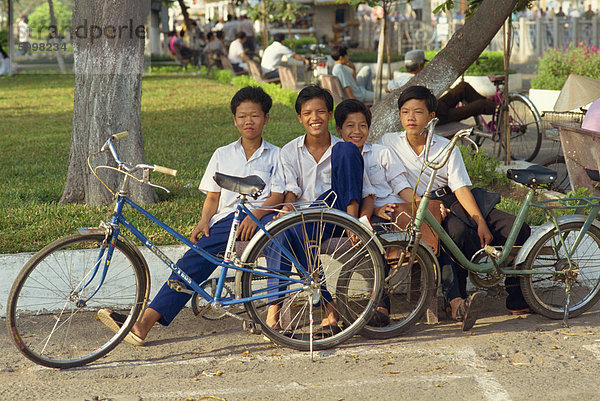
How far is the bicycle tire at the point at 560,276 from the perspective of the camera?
4.39 metres

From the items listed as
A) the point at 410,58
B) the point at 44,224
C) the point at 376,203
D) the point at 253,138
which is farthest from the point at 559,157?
Answer: the point at 44,224

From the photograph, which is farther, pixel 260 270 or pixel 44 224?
pixel 44 224

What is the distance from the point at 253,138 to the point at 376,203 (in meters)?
0.85

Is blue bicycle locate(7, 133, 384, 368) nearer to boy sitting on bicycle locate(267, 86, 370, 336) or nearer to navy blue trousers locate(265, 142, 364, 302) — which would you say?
navy blue trousers locate(265, 142, 364, 302)

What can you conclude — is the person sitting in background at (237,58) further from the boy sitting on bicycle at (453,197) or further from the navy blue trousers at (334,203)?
the navy blue trousers at (334,203)

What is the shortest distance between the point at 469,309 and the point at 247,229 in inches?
52.3

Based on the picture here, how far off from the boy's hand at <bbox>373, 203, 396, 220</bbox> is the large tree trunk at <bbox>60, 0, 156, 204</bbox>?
2566mm

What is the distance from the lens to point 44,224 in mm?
5555

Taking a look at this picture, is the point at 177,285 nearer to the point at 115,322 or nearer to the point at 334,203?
the point at 115,322

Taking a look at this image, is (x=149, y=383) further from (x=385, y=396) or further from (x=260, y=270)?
→ (x=385, y=396)

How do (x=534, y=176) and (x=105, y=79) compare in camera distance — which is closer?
(x=534, y=176)

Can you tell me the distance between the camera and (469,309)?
13.7ft

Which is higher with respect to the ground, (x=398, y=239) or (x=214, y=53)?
(x=214, y=53)

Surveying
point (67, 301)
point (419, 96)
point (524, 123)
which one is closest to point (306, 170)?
point (419, 96)
